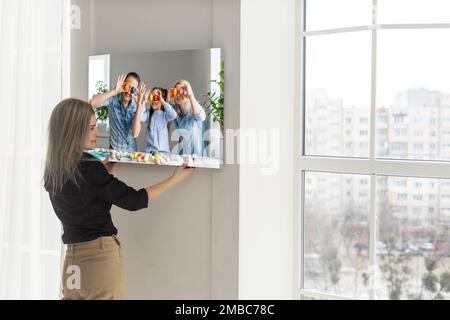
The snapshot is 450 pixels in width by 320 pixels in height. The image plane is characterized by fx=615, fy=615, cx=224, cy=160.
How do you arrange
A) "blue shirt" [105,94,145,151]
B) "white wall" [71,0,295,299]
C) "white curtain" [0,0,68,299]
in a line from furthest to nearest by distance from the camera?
1. "white curtain" [0,0,68,299]
2. "blue shirt" [105,94,145,151]
3. "white wall" [71,0,295,299]

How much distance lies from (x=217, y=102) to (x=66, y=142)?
544 mm

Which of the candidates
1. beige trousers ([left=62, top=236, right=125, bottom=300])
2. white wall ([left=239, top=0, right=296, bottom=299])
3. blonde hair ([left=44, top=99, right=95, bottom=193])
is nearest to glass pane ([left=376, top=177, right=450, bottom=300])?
white wall ([left=239, top=0, right=296, bottom=299])

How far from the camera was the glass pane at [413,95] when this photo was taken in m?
2.15

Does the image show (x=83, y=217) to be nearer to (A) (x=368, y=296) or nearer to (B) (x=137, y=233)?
(B) (x=137, y=233)

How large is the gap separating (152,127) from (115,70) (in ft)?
0.96

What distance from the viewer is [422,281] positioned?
2.21 metres

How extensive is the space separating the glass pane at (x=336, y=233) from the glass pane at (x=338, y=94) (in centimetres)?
12

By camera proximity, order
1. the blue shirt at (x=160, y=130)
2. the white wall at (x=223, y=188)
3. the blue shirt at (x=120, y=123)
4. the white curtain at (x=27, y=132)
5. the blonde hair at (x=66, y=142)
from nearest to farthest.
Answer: the blonde hair at (x=66, y=142) → the white wall at (x=223, y=188) → the blue shirt at (x=160, y=130) → the blue shirt at (x=120, y=123) → the white curtain at (x=27, y=132)

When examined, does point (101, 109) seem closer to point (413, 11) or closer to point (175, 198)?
point (175, 198)

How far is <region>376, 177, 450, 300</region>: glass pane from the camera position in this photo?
7.12ft

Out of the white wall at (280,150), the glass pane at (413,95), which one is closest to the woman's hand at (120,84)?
the white wall at (280,150)

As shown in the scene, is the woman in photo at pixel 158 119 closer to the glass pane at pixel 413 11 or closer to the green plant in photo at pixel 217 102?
the green plant in photo at pixel 217 102

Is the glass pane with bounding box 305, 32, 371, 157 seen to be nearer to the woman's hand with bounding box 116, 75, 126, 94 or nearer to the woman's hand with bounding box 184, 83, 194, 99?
the woman's hand with bounding box 184, 83, 194, 99

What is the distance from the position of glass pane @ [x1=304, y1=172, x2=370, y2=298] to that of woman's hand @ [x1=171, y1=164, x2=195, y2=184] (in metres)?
0.49
